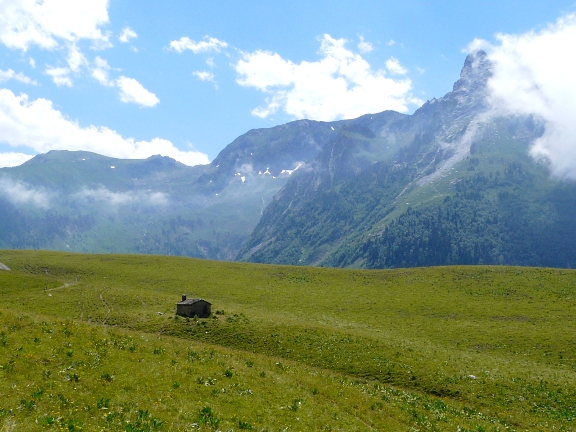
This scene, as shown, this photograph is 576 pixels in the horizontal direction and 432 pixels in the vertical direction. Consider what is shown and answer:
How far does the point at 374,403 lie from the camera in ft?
89.9

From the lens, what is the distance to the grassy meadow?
2067 centimetres

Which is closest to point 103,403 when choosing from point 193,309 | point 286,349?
point 286,349

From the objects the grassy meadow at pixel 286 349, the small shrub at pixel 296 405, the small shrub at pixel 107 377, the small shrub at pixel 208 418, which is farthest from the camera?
the small shrub at pixel 296 405

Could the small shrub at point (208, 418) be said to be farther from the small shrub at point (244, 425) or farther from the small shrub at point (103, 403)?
the small shrub at point (103, 403)

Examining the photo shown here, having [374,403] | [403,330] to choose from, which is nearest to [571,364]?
[403,330]

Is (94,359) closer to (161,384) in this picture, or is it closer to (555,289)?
(161,384)

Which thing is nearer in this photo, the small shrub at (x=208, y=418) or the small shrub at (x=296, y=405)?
the small shrub at (x=208, y=418)

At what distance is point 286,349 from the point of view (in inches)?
1875

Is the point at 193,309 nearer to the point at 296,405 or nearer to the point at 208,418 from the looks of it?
the point at 296,405

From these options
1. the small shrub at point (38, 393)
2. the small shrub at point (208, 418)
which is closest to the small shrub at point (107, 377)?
the small shrub at point (38, 393)

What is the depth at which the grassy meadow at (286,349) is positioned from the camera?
67.8 ft

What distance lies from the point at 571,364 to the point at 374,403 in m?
33.0

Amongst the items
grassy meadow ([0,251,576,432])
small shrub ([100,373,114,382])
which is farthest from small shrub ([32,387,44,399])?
small shrub ([100,373,114,382])

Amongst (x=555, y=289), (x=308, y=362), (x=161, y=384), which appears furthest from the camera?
(x=555, y=289)
